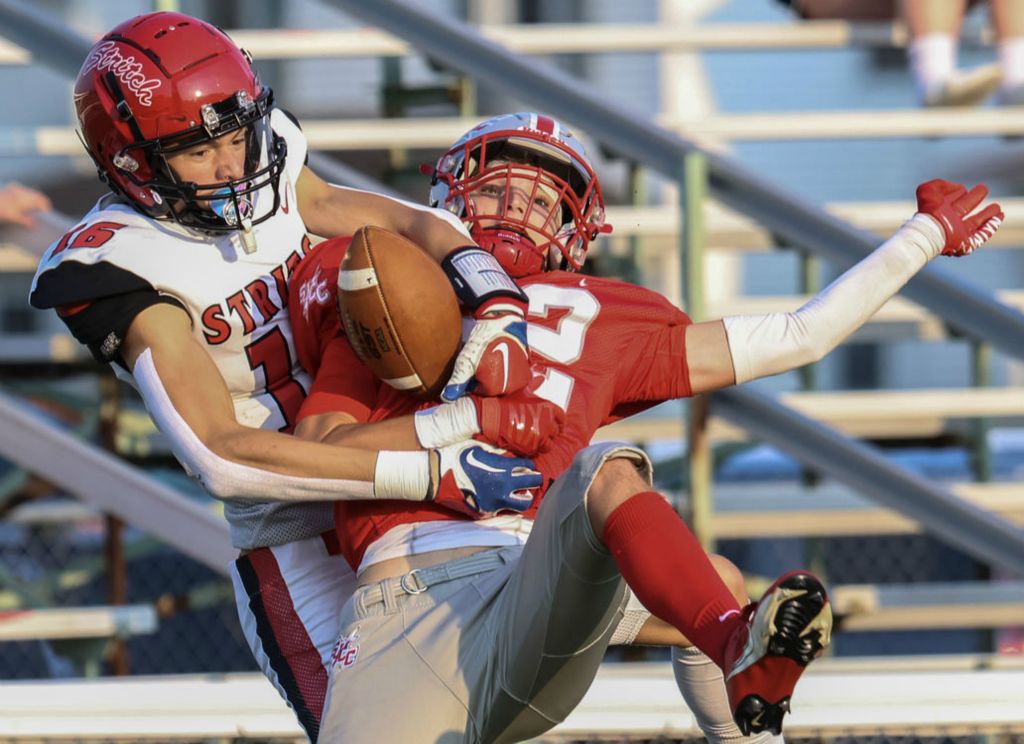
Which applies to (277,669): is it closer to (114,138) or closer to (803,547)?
(114,138)

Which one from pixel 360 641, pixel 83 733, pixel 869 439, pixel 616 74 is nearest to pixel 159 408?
pixel 360 641

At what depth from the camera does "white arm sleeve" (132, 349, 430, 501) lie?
2.10 meters

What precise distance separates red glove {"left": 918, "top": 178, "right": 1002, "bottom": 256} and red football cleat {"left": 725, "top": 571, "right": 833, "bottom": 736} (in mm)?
862

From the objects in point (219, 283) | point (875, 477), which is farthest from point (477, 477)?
point (875, 477)

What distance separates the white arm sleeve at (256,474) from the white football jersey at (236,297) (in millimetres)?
164

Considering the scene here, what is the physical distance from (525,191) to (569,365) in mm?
361

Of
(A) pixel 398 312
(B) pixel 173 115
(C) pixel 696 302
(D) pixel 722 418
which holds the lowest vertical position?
(D) pixel 722 418

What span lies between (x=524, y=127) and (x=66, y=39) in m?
1.88

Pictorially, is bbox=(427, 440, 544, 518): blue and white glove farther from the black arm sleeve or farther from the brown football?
the black arm sleeve

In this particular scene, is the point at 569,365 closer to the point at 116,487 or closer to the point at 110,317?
the point at 110,317

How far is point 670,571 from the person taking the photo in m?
1.86

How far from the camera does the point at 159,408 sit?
7.27 feet

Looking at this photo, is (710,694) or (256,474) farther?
(710,694)

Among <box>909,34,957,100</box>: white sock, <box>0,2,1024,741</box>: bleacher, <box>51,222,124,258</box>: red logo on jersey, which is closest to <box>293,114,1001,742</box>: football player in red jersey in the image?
<box>51,222,124,258</box>: red logo on jersey
